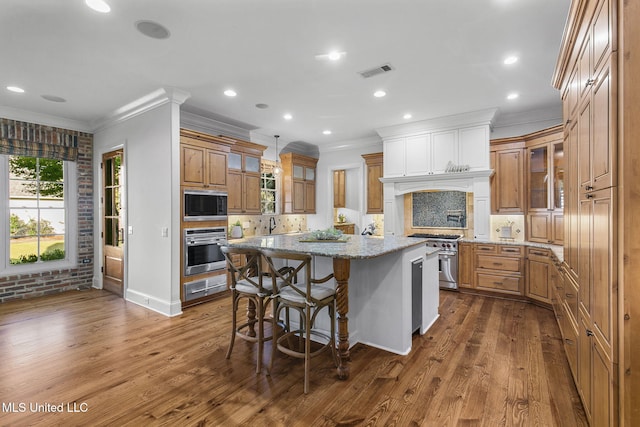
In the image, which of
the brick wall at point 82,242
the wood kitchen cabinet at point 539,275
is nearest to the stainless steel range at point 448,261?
the wood kitchen cabinet at point 539,275

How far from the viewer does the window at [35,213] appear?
4668 millimetres

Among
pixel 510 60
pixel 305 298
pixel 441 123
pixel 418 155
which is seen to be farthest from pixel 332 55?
pixel 418 155

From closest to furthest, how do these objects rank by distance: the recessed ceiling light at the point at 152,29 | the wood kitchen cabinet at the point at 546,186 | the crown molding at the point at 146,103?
the recessed ceiling light at the point at 152,29, the crown molding at the point at 146,103, the wood kitchen cabinet at the point at 546,186

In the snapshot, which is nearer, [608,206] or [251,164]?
[608,206]

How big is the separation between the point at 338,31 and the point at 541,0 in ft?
4.98

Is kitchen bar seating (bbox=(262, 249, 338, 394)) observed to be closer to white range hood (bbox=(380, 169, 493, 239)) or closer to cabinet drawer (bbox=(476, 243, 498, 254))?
cabinet drawer (bbox=(476, 243, 498, 254))

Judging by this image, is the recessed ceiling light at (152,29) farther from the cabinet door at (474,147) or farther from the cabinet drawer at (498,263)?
the cabinet drawer at (498,263)

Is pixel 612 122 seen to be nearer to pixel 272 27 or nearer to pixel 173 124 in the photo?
pixel 272 27

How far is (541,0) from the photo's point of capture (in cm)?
232

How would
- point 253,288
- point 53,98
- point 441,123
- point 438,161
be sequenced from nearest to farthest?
point 253,288
point 53,98
point 441,123
point 438,161

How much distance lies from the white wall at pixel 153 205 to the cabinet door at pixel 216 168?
616 mm

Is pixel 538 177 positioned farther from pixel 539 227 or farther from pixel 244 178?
pixel 244 178

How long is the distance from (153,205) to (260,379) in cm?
287

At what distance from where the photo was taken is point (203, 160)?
14.9 feet
